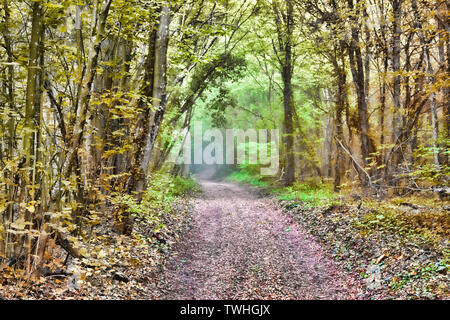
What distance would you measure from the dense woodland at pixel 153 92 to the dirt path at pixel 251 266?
191 centimetres

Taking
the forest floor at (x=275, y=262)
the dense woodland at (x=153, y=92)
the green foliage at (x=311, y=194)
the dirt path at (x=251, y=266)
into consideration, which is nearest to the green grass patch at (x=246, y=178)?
the dense woodland at (x=153, y=92)

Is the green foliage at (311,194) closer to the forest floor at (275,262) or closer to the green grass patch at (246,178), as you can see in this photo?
the forest floor at (275,262)

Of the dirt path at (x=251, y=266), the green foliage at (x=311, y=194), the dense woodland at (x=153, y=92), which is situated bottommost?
the dirt path at (x=251, y=266)

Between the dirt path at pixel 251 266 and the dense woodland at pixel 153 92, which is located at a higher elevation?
the dense woodland at pixel 153 92

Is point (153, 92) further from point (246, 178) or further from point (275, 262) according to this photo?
point (246, 178)

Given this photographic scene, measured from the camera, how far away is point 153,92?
790 centimetres

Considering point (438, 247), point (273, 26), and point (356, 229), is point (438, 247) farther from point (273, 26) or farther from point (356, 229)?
point (273, 26)

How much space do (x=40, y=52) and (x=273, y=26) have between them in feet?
49.7

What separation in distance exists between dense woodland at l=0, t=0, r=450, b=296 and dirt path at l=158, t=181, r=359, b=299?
191cm

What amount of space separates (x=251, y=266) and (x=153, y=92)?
16.2 ft

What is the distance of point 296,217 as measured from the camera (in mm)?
11508

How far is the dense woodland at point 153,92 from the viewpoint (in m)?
4.54

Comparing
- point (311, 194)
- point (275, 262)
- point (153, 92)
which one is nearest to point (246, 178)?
point (311, 194)
